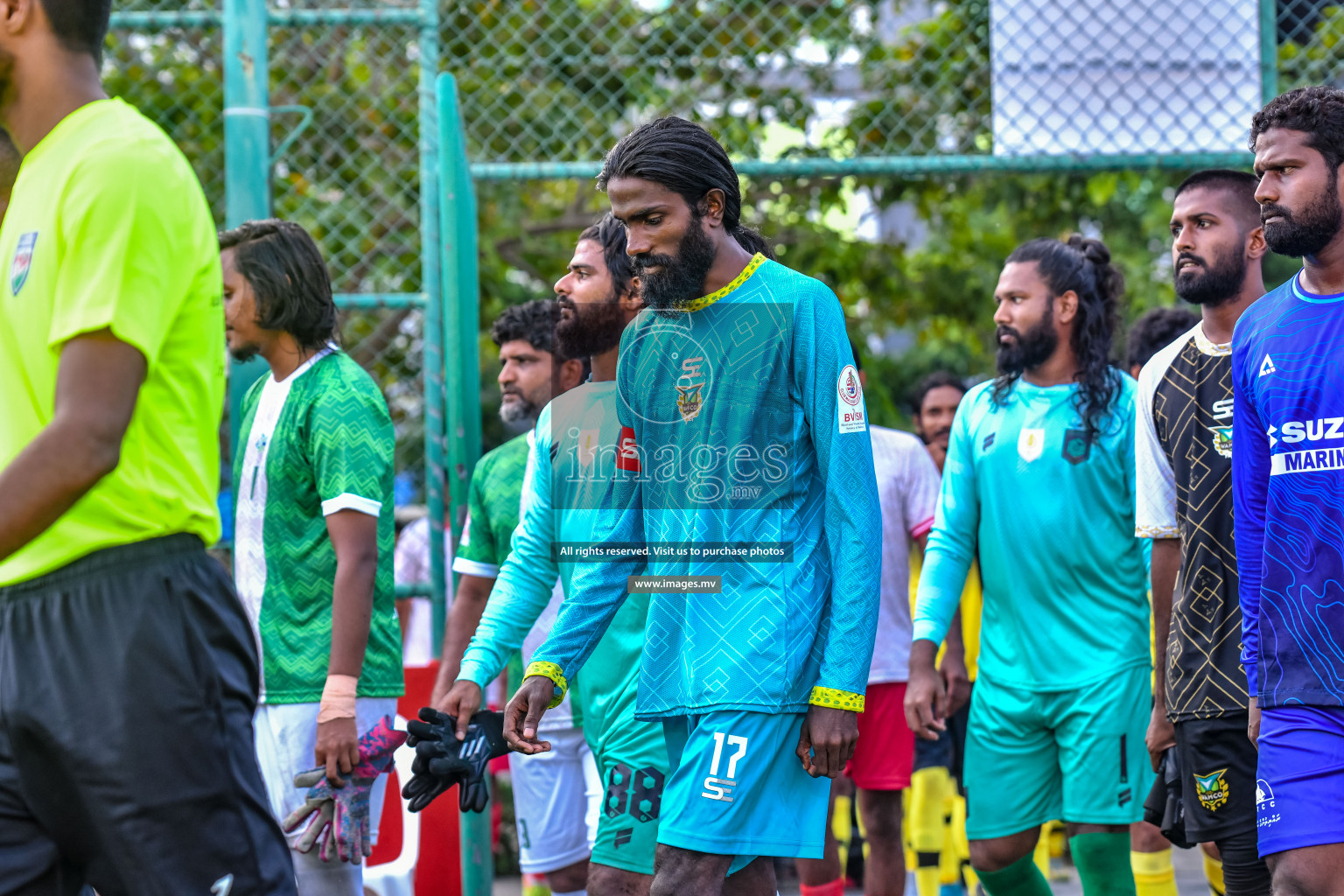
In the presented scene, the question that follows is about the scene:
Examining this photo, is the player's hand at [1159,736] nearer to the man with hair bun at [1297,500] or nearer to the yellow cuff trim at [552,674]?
the man with hair bun at [1297,500]

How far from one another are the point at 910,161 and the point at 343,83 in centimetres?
351

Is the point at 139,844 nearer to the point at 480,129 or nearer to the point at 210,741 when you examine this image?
the point at 210,741

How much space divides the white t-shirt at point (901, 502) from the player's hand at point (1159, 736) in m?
1.80

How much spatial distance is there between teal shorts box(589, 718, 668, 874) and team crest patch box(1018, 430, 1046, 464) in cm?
179

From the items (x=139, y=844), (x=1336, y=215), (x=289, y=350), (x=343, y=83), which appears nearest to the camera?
(x=139, y=844)

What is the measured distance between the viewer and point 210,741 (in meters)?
2.43

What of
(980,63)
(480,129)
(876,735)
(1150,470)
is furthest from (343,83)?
(1150,470)

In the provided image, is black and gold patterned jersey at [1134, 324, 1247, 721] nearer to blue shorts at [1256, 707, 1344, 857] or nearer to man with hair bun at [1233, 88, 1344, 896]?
man with hair bun at [1233, 88, 1344, 896]

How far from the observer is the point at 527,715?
139 inches

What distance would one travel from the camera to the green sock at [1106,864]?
4785mm

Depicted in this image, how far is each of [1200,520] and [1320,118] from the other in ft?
3.96

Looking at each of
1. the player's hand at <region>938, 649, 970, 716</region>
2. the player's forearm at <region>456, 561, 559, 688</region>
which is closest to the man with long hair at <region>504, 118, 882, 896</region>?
the player's forearm at <region>456, 561, 559, 688</region>

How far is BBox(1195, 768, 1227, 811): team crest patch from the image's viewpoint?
4133 mm

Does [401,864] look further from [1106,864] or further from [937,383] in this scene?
[937,383]
